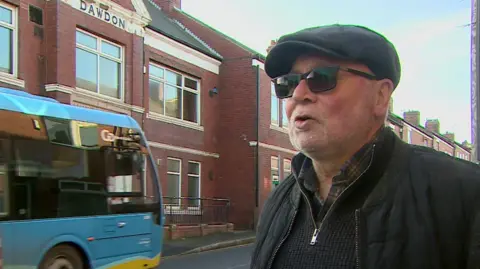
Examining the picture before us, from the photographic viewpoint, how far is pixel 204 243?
1553 cm

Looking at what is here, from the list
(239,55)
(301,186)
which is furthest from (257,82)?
(301,186)

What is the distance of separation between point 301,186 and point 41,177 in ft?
20.7

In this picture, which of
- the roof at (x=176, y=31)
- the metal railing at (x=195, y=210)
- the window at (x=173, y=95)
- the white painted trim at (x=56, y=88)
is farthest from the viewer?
the roof at (x=176, y=31)

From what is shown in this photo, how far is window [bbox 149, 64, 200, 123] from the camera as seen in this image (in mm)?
18344

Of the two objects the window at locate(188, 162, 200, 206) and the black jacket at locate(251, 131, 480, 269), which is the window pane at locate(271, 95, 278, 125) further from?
the black jacket at locate(251, 131, 480, 269)

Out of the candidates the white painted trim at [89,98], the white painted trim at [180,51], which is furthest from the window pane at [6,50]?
the white painted trim at [180,51]

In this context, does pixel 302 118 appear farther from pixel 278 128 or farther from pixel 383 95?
pixel 278 128

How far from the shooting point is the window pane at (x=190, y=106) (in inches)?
789

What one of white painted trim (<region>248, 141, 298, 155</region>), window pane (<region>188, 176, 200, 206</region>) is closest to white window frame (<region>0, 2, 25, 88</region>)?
window pane (<region>188, 176, 200, 206</region>)

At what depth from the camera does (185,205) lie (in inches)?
747

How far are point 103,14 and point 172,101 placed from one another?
489 cm

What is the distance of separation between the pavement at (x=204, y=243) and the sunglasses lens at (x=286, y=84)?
1155cm

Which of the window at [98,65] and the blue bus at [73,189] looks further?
the window at [98,65]

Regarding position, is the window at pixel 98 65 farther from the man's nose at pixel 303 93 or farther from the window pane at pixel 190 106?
the man's nose at pixel 303 93
